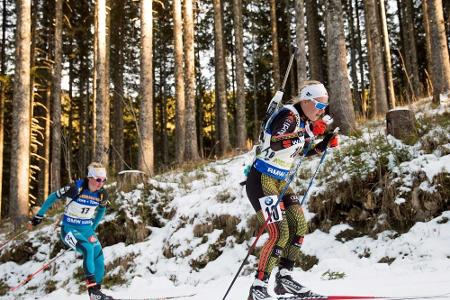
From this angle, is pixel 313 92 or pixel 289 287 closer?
pixel 289 287

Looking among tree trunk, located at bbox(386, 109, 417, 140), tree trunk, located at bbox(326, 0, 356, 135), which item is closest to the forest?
tree trunk, located at bbox(326, 0, 356, 135)

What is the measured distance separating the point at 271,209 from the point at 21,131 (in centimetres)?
1226

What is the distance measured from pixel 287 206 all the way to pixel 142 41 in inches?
405

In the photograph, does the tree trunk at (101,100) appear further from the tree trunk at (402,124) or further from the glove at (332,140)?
the glove at (332,140)

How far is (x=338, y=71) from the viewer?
1030cm

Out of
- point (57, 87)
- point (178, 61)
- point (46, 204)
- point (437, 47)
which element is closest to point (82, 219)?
point (46, 204)

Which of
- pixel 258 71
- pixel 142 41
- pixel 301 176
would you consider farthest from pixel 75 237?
pixel 258 71

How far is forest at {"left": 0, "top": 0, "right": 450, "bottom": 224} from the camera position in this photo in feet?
40.9

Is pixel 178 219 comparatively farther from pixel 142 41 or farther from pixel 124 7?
pixel 124 7

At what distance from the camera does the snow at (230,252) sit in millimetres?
5223

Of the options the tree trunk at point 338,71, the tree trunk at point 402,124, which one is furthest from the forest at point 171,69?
the tree trunk at point 402,124

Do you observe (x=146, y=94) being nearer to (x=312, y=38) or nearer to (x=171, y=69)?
(x=312, y=38)

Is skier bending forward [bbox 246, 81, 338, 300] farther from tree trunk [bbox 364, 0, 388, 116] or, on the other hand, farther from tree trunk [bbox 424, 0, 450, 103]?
tree trunk [bbox 364, 0, 388, 116]

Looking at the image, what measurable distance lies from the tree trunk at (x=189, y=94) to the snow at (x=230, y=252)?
334cm
